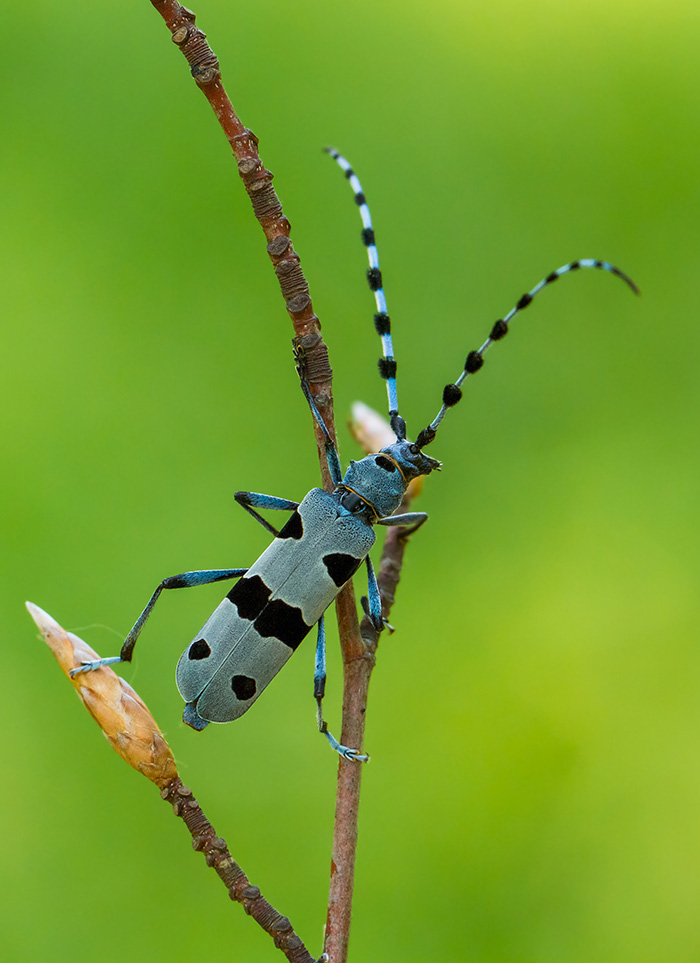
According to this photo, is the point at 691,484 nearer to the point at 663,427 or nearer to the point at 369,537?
the point at 663,427

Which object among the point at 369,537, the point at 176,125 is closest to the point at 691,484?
the point at 369,537

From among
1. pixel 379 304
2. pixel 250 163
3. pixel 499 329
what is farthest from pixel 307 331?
pixel 379 304

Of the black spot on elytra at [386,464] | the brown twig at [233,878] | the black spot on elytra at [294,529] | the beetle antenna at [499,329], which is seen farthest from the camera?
the black spot on elytra at [386,464]

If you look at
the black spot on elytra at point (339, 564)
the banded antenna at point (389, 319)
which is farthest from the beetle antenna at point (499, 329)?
the black spot on elytra at point (339, 564)

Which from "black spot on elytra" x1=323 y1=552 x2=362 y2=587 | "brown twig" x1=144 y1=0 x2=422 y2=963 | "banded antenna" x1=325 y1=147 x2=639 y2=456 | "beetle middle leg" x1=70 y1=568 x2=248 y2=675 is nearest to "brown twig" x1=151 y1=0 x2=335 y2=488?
"brown twig" x1=144 y1=0 x2=422 y2=963

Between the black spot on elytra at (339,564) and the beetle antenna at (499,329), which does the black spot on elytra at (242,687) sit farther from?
the beetle antenna at (499,329)

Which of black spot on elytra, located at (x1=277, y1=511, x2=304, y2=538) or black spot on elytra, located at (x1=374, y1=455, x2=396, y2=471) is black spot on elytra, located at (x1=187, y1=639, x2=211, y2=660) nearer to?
black spot on elytra, located at (x1=277, y1=511, x2=304, y2=538)

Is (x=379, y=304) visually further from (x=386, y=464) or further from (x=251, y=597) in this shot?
(x=251, y=597)

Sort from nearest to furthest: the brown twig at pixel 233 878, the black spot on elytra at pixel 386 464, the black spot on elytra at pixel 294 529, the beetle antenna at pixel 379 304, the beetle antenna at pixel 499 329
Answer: the brown twig at pixel 233 878 → the beetle antenna at pixel 499 329 → the beetle antenna at pixel 379 304 → the black spot on elytra at pixel 294 529 → the black spot on elytra at pixel 386 464
